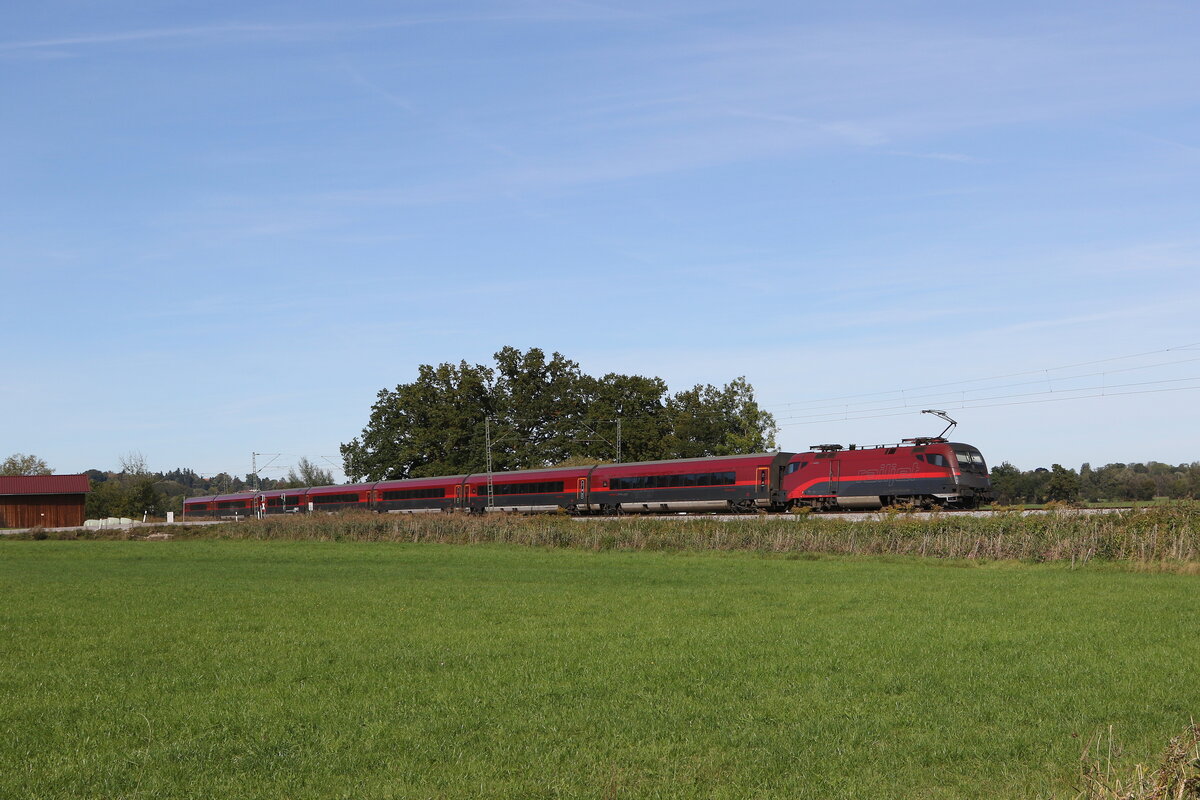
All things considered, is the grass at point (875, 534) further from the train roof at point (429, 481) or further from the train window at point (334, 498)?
the train window at point (334, 498)

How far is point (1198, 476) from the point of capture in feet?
324

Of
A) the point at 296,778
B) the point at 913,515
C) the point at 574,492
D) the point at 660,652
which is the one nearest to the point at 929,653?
the point at 660,652

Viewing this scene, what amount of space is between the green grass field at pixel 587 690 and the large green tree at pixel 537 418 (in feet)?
280

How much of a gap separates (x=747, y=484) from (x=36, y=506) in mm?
54286

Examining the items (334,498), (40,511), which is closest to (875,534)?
(334,498)

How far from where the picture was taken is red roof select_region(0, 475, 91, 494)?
76938 millimetres

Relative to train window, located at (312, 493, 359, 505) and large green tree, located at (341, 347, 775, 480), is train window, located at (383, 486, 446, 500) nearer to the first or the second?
train window, located at (312, 493, 359, 505)

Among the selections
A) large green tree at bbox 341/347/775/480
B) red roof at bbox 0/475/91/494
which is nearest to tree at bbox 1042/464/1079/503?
large green tree at bbox 341/347/775/480

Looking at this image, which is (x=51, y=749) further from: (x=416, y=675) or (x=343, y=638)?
(x=343, y=638)

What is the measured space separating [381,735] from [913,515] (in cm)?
3239

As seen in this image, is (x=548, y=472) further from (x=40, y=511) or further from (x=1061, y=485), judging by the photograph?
(x=1061, y=485)

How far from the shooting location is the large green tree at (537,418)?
110375 millimetres

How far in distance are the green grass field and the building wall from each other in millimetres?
57843

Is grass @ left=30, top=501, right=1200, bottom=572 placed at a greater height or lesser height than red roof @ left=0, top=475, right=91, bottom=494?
lesser
